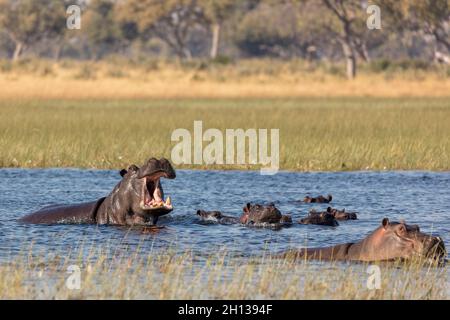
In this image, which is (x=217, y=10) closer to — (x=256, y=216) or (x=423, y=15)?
(x=423, y=15)

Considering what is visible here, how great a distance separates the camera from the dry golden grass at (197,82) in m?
52.5

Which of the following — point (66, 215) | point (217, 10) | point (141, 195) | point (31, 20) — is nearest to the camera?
point (141, 195)

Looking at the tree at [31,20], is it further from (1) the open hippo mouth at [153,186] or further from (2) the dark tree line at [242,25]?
(1) the open hippo mouth at [153,186]

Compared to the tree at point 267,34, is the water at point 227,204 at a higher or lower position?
lower

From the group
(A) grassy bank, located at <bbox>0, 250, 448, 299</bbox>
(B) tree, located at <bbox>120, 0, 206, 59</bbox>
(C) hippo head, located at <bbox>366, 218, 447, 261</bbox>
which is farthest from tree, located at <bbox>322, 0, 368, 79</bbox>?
(A) grassy bank, located at <bbox>0, 250, 448, 299</bbox>

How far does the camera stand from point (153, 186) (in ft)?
51.1

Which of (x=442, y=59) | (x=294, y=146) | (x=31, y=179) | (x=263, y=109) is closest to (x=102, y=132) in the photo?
(x=294, y=146)

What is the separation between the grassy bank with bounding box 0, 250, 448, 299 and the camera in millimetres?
10898

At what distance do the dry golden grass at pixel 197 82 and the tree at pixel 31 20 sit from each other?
19.7 meters

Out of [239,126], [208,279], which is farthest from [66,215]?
[239,126]

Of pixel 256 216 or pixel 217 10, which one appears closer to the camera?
pixel 256 216

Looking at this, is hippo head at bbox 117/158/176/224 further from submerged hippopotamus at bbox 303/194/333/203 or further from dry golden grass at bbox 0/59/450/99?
dry golden grass at bbox 0/59/450/99

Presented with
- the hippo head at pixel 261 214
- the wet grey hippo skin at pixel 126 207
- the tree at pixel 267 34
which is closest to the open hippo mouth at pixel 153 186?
the wet grey hippo skin at pixel 126 207

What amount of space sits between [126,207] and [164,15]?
78.3 metres
